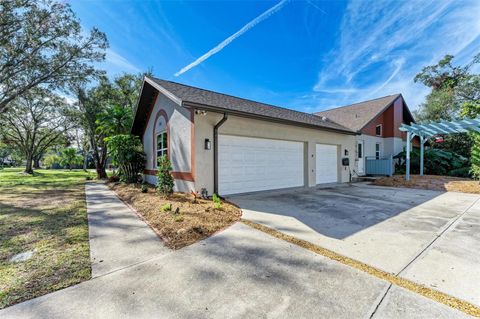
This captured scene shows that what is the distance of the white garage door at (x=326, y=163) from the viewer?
11.6 m

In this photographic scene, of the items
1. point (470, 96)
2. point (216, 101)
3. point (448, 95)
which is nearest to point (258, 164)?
point (216, 101)

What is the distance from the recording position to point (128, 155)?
12.2 metres

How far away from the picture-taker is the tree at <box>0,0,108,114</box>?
10.9 meters

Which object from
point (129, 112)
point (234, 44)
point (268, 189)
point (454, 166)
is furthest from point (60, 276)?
point (454, 166)

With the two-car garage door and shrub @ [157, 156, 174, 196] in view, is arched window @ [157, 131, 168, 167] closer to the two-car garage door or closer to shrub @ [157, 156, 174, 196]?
shrub @ [157, 156, 174, 196]

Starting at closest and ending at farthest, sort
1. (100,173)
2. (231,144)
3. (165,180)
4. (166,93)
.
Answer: (165,180) → (166,93) → (231,144) → (100,173)

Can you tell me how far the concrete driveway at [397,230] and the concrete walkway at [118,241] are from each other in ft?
8.03

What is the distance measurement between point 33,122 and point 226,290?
33336mm

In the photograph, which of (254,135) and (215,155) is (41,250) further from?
(254,135)

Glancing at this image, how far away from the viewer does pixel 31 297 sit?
250 centimetres

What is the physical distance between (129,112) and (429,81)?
31.6m

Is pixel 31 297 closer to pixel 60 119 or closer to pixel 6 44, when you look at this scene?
pixel 6 44

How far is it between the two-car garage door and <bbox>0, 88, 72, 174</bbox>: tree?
72.7 feet

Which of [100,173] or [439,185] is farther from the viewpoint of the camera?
[100,173]
